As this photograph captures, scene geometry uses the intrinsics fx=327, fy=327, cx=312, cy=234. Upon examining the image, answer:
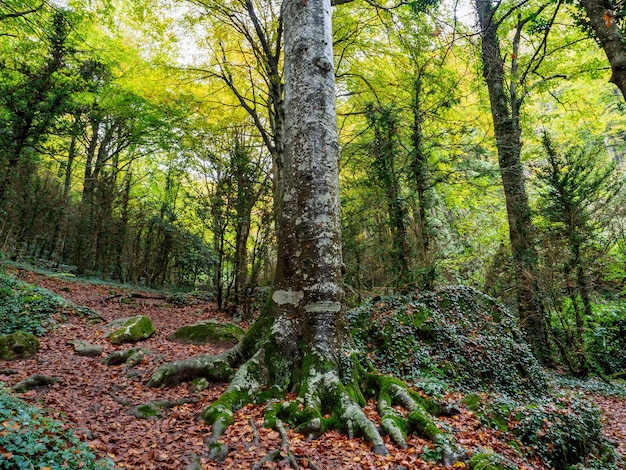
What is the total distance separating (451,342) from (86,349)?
239 inches

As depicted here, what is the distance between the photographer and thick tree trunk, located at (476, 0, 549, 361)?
7957mm

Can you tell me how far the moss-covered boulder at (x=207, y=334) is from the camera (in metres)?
6.56

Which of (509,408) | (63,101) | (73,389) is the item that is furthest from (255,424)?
(63,101)

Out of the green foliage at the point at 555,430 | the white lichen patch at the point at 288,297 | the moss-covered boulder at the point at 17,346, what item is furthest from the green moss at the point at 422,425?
the moss-covered boulder at the point at 17,346

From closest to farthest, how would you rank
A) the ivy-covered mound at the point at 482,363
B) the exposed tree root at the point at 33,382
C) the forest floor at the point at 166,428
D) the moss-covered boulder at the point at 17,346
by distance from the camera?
the forest floor at the point at 166,428 < the exposed tree root at the point at 33,382 < the ivy-covered mound at the point at 482,363 < the moss-covered boulder at the point at 17,346

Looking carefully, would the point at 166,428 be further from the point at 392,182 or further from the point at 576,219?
the point at 576,219

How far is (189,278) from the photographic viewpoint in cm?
1806

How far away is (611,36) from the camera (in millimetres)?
3795

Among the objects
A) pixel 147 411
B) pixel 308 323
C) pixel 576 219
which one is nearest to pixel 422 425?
pixel 308 323

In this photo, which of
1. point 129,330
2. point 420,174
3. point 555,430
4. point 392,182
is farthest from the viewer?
point 392,182

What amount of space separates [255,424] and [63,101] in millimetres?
10467

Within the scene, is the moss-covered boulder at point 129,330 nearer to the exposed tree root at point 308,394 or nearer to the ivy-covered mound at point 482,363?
the exposed tree root at point 308,394

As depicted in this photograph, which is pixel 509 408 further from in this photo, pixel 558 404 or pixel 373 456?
pixel 373 456

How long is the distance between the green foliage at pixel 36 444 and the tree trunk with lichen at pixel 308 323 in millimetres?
1087
